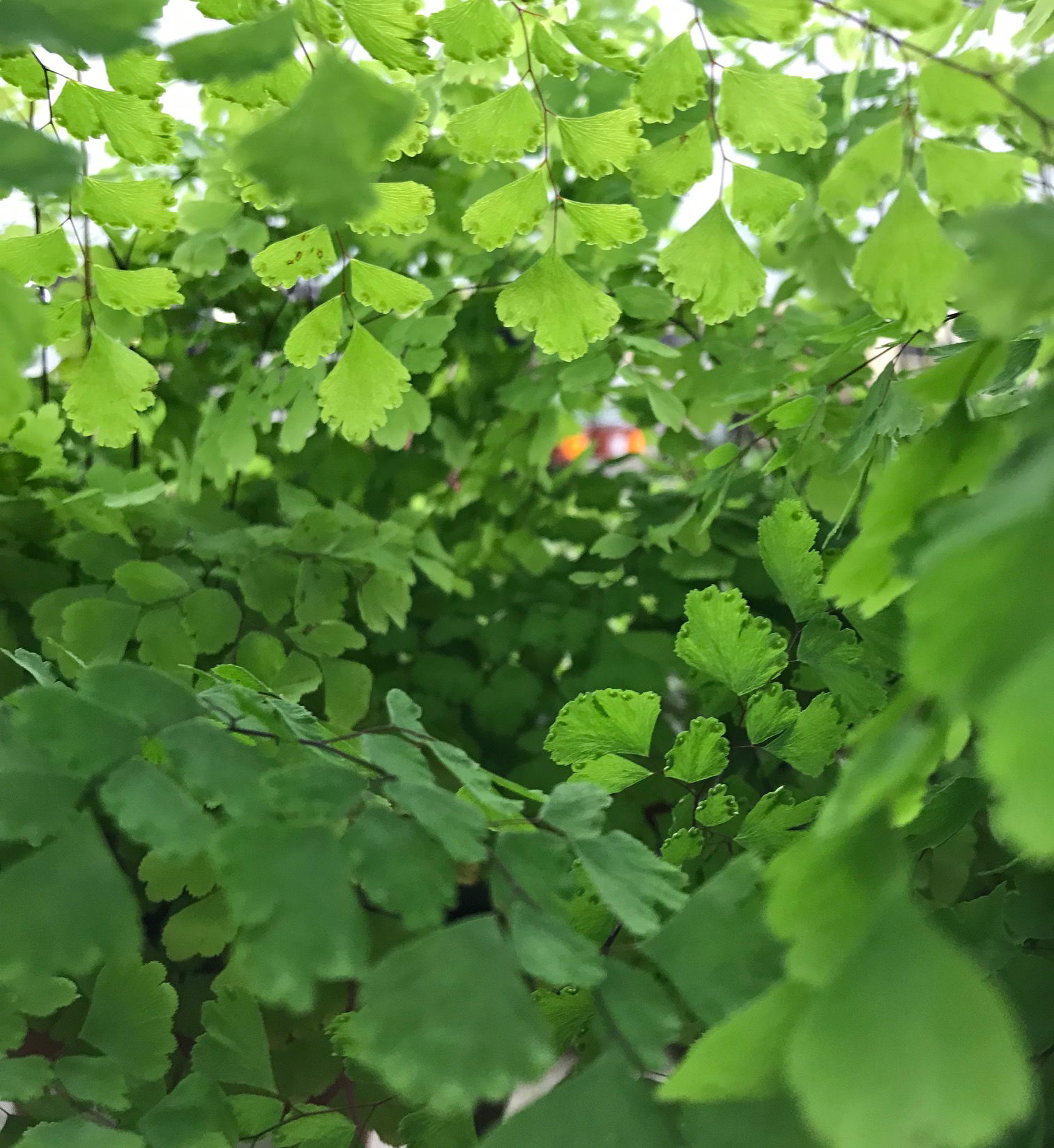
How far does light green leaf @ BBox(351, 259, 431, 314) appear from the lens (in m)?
0.37

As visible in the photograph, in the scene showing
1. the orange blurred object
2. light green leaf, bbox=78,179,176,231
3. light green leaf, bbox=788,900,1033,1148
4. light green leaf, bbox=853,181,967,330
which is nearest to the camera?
light green leaf, bbox=788,900,1033,1148

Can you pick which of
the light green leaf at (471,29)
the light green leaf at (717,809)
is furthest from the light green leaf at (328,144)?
the light green leaf at (717,809)

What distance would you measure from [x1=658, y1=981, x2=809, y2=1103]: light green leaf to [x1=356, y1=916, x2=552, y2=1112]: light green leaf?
0.03 metres

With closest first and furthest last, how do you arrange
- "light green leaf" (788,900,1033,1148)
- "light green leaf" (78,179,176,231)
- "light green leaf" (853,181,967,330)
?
"light green leaf" (788,900,1033,1148) → "light green leaf" (853,181,967,330) → "light green leaf" (78,179,176,231)

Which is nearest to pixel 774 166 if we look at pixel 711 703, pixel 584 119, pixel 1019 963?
pixel 584 119

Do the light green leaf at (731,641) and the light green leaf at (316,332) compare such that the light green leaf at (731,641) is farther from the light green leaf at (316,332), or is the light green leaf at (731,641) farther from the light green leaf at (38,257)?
the light green leaf at (38,257)

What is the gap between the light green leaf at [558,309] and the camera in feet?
1.22

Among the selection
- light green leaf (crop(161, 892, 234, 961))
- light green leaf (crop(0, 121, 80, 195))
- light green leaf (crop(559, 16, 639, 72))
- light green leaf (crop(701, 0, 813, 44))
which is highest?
light green leaf (crop(701, 0, 813, 44))

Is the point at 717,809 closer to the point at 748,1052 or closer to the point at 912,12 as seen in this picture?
the point at 748,1052

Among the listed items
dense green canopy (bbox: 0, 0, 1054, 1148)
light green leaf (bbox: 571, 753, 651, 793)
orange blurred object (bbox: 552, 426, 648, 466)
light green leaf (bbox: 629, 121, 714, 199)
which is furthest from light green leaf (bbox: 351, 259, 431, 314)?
orange blurred object (bbox: 552, 426, 648, 466)

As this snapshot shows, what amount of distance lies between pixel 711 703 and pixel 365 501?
1.45 feet

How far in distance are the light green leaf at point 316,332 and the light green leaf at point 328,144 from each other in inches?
6.5

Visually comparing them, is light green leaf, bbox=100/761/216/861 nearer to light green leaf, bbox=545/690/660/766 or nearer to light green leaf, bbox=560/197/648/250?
light green leaf, bbox=545/690/660/766

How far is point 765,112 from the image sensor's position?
34 cm
